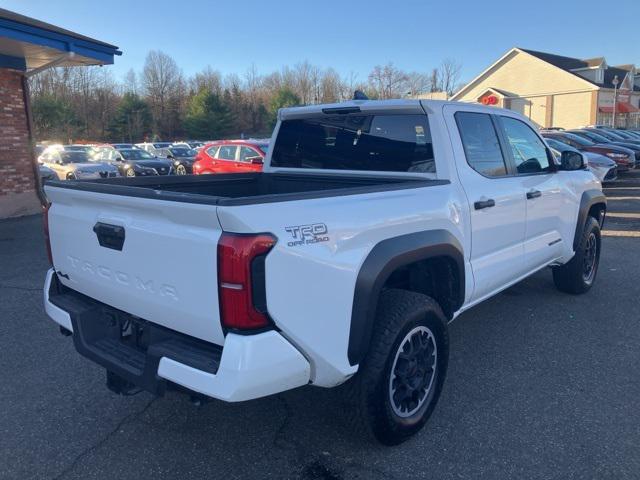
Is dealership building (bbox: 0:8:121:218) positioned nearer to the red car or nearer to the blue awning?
the blue awning

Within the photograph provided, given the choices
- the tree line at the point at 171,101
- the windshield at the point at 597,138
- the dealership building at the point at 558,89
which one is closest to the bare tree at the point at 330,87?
the tree line at the point at 171,101

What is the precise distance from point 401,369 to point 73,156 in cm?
2197

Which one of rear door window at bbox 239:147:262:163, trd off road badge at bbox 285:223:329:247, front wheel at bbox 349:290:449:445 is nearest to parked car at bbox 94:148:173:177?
rear door window at bbox 239:147:262:163

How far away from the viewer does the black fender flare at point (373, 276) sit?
8.27ft

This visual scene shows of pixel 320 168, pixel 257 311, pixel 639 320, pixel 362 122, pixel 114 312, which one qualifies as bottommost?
pixel 639 320

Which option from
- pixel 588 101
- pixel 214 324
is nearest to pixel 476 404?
pixel 214 324

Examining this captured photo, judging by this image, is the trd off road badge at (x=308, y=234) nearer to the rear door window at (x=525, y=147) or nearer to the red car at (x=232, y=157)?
the rear door window at (x=525, y=147)

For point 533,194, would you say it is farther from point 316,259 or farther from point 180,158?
point 180,158

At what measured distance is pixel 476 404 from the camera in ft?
11.1

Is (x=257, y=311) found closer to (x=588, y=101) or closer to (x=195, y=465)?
(x=195, y=465)

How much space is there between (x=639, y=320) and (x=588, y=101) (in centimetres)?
4767

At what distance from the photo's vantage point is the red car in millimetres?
15398

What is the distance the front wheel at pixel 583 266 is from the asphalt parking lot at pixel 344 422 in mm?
823

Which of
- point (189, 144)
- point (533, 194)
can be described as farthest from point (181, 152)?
point (533, 194)
